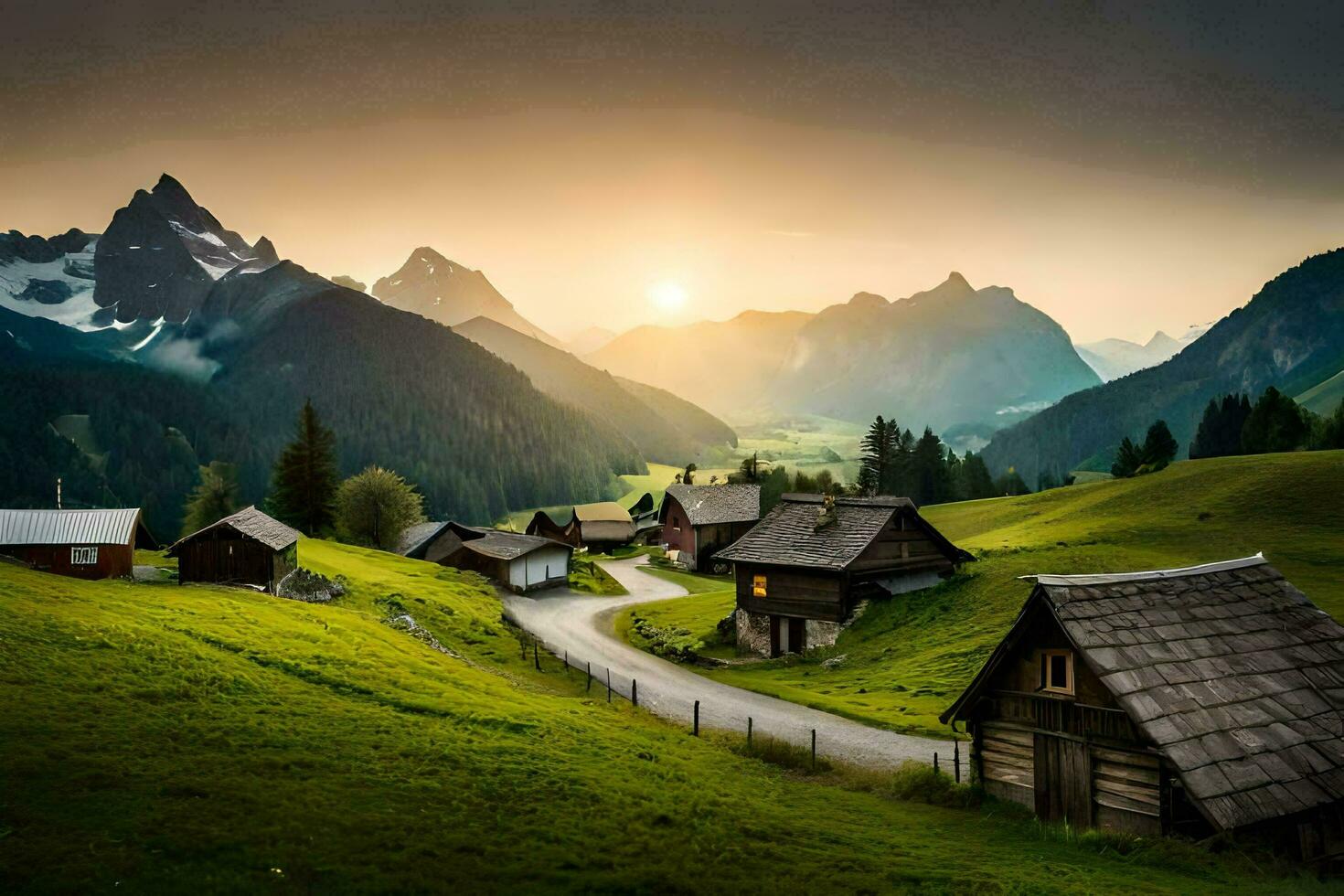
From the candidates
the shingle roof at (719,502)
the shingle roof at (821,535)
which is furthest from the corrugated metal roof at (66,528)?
the shingle roof at (719,502)

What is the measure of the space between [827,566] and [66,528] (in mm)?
46359

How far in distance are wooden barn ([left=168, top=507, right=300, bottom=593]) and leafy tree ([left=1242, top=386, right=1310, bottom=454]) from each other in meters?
109

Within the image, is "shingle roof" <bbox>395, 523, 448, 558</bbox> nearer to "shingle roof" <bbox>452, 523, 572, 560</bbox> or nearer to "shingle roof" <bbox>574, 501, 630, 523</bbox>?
"shingle roof" <bbox>452, 523, 572, 560</bbox>

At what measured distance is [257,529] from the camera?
54.0 metres

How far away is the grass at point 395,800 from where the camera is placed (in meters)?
15.1

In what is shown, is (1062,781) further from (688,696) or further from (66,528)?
(66,528)

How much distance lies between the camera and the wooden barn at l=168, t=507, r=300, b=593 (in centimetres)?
5175

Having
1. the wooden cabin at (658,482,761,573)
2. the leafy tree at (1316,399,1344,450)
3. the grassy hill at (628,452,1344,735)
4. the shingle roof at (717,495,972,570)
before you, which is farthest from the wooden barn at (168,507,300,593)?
the leafy tree at (1316,399,1344,450)

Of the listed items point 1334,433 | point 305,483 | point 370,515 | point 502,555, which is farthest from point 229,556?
point 1334,433

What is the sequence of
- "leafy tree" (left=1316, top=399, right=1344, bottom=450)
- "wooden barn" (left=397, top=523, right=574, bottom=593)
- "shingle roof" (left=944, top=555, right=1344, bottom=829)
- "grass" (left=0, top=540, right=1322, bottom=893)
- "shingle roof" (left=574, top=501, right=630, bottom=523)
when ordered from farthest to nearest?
"shingle roof" (left=574, top=501, right=630, bottom=523)
"leafy tree" (left=1316, top=399, right=1344, bottom=450)
"wooden barn" (left=397, top=523, right=574, bottom=593)
"shingle roof" (left=944, top=555, right=1344, bottom=829)
"grass" (left=0, top=540, right=1322, bottom=893)

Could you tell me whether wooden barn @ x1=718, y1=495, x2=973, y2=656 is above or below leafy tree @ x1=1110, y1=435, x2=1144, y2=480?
below

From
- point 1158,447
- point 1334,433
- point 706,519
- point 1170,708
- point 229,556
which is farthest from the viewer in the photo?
point 706,519

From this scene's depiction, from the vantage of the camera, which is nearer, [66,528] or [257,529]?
[66,528]

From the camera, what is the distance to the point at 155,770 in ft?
60.5
